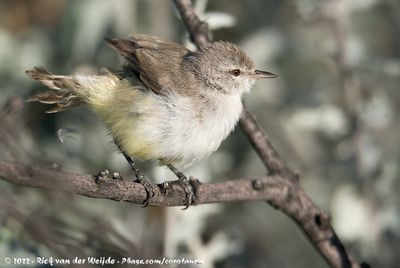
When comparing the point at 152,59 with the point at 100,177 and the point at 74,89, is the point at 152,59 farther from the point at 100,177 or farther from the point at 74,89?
the point at 100,177

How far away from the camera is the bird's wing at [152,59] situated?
3.94 meters

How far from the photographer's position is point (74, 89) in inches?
156

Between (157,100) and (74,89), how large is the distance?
44 centimetres

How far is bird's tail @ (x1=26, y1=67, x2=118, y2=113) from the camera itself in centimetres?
390

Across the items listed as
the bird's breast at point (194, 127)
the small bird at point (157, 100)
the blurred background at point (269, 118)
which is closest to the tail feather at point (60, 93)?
the small bird at point (157, 100)

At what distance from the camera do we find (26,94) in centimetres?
508

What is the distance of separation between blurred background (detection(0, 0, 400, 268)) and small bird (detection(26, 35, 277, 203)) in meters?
0.48

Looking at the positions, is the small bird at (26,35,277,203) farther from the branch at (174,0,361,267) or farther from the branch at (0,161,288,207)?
the branch at (174,0,361,267)

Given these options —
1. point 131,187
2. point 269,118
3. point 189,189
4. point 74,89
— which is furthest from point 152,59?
point 269,118

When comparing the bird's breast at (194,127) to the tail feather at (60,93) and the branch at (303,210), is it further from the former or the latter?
the tail feather at (60,93)

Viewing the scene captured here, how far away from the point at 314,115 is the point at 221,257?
4.24ft

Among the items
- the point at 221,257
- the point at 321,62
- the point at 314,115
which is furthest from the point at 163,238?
the point at 321,62

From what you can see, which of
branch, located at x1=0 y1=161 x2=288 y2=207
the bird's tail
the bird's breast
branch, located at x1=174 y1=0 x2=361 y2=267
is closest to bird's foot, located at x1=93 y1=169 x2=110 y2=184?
branch, located at x1=0 y1=161 x2=288 y2=207

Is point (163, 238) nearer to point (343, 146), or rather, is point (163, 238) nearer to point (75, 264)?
point (343, 146)
